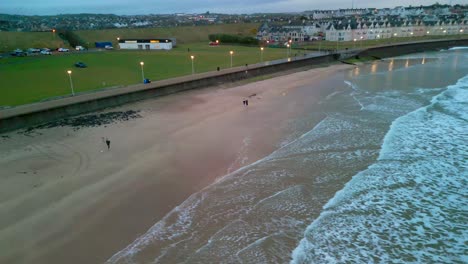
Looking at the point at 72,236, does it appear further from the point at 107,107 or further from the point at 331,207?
the point at 107,107

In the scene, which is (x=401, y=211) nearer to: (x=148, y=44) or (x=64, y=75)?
(x=64, y=75)

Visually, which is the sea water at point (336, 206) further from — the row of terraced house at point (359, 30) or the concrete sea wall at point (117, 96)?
the row of terraced house at point (359, 30)

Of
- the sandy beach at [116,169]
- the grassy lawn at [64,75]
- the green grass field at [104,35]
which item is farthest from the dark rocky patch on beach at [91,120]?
the green grass field at [104,35]

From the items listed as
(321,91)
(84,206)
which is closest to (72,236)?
(84,206)

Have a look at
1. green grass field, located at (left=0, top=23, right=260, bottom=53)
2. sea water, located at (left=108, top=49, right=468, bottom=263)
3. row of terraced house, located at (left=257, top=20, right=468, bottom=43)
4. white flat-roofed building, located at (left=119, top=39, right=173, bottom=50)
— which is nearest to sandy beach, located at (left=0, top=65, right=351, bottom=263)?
sea water, located at (left=108, top=49, right=468, bottom=263)

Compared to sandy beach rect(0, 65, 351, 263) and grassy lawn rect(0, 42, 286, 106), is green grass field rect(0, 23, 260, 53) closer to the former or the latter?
grassy lawn rect(0, 42, 286, 106)
